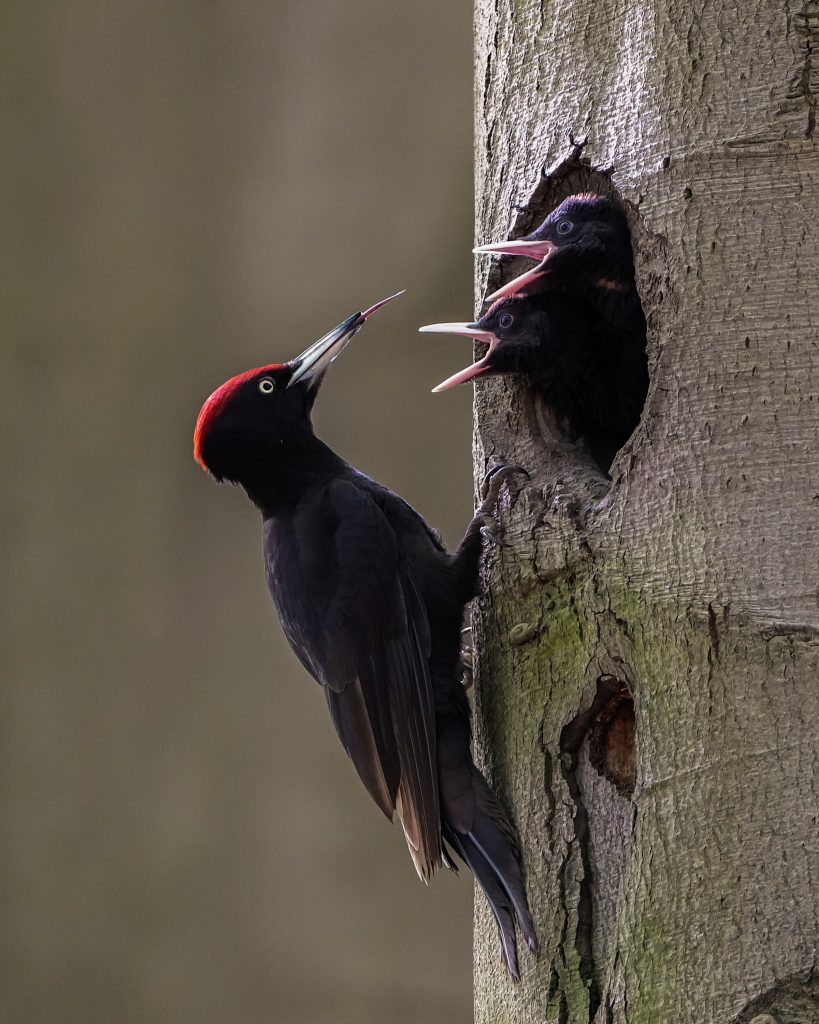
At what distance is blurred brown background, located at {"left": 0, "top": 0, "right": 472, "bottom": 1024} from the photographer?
6.43m

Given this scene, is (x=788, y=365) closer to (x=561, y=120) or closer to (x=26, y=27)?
(x=561, y=120)

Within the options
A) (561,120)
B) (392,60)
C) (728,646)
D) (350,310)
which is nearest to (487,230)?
(561,120)

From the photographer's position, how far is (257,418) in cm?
312

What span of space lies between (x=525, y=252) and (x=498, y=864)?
1.18 m

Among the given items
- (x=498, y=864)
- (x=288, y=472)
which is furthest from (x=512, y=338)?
(x=498, y=864)

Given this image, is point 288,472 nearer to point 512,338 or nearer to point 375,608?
point 375,608

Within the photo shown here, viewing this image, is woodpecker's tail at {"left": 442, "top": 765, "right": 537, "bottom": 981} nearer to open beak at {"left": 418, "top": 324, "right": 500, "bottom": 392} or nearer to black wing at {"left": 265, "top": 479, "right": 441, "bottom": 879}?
black wing at {"left": 265, "top": 479, "right": 441, "bottom": 879}

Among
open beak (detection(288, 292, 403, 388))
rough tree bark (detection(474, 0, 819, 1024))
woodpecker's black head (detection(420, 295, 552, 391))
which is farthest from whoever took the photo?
open beak (detection(288, 292, 403, 388))

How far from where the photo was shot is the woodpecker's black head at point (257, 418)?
311cm

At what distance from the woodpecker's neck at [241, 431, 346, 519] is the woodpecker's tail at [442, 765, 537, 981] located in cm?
100

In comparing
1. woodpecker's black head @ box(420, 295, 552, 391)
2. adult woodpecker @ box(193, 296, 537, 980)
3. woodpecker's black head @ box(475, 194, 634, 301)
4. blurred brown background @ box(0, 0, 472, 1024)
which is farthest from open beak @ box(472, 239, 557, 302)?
blurred brown background @ box(0, 0, 472, 1024)

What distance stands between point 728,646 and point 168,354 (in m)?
5.02

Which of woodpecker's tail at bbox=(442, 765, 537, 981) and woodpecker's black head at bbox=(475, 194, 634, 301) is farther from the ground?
woodpecker's black head at bbox=(475, 194, 634, 301)

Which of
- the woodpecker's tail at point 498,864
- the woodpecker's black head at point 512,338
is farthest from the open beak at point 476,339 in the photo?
the woodpecker's tail at point 498,864
